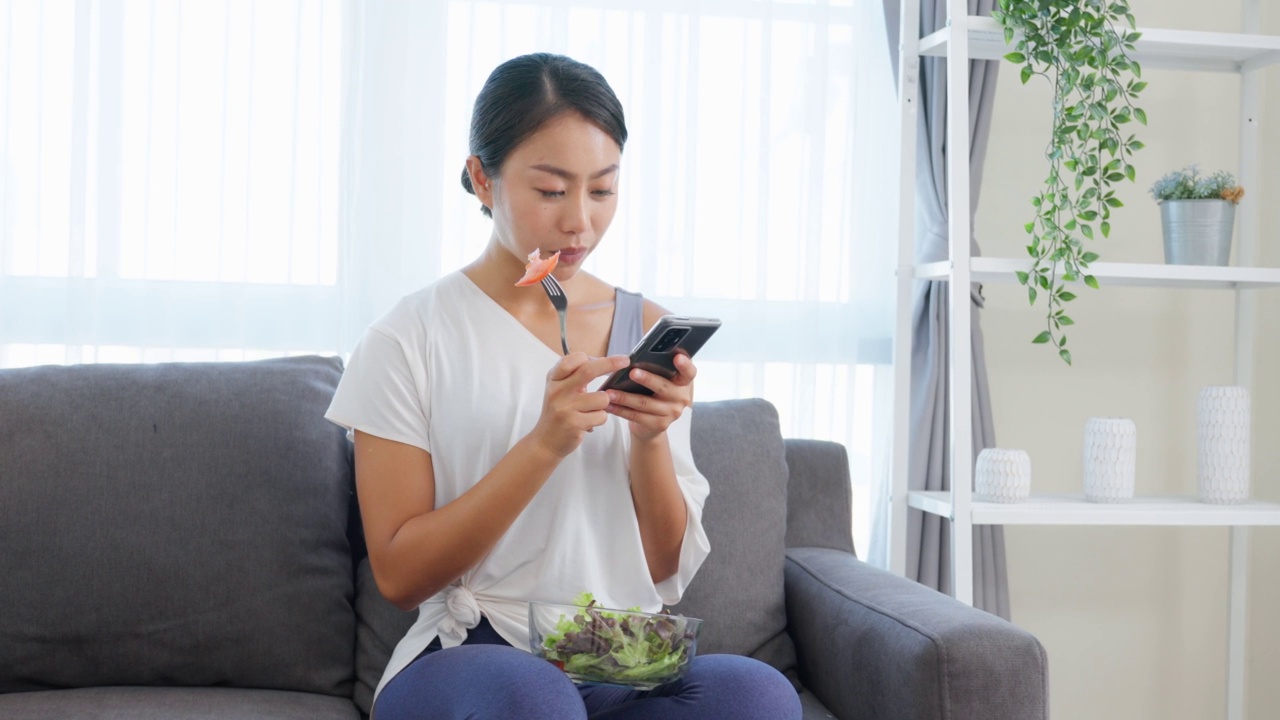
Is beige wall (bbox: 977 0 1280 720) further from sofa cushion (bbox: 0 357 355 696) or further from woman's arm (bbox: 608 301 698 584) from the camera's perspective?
sofa cushion (bbox: 0 357 355 696)

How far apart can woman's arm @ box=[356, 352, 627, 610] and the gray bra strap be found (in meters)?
0.24

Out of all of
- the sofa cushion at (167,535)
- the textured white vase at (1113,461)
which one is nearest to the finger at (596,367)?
the sofa cushion at (167,535)

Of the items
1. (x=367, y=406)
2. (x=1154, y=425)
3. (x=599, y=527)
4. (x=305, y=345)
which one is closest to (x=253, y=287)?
(x=305, y=345)

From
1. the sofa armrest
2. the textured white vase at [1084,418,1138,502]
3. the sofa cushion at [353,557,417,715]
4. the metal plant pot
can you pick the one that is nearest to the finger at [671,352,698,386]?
the sofa armrest

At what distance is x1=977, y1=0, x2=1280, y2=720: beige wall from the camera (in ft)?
8.75

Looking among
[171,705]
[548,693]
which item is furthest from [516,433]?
[171,705]

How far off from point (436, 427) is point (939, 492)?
1.30 metres

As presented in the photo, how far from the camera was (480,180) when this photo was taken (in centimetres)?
152

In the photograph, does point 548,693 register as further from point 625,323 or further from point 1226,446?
point 1226,446

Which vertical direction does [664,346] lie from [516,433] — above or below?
above

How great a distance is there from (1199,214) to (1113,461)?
0.52m

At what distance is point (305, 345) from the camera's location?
2312mm

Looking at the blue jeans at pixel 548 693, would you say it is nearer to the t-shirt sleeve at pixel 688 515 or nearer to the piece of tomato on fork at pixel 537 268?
the t-shirt sleeve at pixel 688 515

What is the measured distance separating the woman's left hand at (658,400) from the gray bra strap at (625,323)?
20cm
